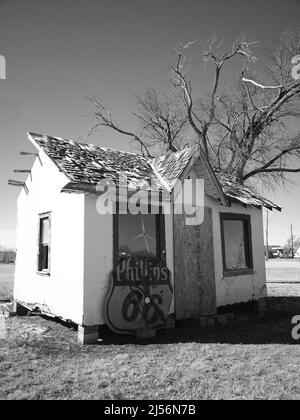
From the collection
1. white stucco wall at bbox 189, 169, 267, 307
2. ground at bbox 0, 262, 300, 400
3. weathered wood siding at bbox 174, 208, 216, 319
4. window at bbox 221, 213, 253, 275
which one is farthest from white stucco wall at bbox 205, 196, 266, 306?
ground at bbox 0, 262, 300, 400

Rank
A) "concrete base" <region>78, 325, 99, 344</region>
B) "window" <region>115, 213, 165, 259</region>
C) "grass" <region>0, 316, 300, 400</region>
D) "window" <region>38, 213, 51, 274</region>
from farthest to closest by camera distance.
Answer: "window" <region>38, 213, 51, 274</region>, "window" <region>115, 213, 165, 259</region>, "concrete base" <region>78, 325, 99, 344</region>, "grass" <region>0, 316, 300, 400</region>

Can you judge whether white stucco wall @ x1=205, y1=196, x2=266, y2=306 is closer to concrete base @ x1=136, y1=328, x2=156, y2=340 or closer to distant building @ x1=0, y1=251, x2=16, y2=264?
concrete base @ x1=136, y1=328, x2=156, y2=340

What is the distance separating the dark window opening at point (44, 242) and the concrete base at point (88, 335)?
2.83 m

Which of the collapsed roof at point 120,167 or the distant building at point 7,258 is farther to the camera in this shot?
the distant building at point 7,258

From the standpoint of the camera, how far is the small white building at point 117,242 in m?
7.48

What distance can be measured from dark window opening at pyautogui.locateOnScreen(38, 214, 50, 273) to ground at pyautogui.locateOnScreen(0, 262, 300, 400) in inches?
69.5

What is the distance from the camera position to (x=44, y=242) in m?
9.56

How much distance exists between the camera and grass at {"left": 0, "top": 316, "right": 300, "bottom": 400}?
4531mm

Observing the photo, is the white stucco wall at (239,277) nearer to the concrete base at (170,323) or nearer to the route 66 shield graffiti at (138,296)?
the concrete base at (170,323)

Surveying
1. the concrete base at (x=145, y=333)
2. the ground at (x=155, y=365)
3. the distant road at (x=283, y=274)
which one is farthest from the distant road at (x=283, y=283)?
the concrete base at (x=145, y=333)

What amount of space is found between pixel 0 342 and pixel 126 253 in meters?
3.31

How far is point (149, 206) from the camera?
27.8ft

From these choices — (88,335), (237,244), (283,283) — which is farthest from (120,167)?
(283,283)
